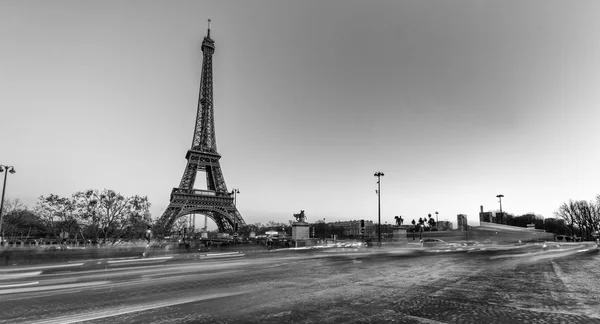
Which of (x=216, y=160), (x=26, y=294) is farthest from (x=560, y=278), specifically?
(x=216, y=160)

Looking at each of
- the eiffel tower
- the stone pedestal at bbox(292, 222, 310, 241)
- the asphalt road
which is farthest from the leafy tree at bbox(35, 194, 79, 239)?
the asphalt road

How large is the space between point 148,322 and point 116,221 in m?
53.8

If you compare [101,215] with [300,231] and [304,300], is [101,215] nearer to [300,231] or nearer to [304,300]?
[300,231]

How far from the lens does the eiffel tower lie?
227 ft

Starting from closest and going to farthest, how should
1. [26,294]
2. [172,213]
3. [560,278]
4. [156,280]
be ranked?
[26,294] → [156,280] → [560,278] → [172,213]

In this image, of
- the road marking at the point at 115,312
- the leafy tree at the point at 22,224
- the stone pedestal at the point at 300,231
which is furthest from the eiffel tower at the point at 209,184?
the road marking at the point at 115,312

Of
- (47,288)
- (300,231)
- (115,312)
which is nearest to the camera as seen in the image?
(115,312)

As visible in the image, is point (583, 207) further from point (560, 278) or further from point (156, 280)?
point (156, 280)

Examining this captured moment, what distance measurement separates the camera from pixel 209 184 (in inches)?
3187

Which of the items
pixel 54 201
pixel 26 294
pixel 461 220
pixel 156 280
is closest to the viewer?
pixel 26 294

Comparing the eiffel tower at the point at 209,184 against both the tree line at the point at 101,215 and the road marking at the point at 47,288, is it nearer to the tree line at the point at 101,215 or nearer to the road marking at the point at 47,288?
the tree line at the point at 101,215

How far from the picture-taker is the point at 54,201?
169ft

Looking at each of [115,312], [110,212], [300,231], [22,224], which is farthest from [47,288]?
[22,224]

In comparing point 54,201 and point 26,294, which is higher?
point 54,201
